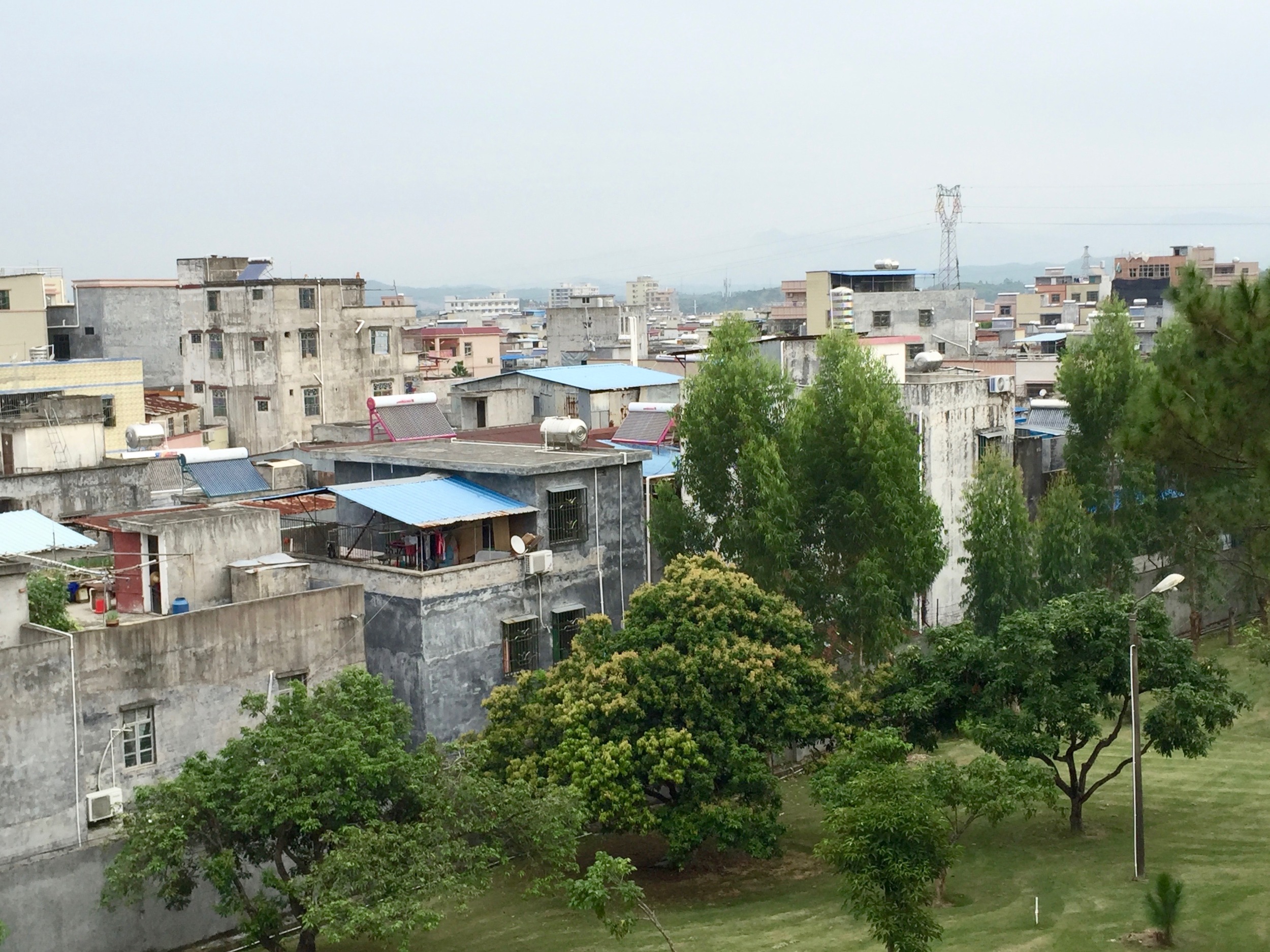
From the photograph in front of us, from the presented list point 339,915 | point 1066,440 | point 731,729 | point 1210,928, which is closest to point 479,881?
point 339,915

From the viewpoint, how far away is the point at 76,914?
23.6 m

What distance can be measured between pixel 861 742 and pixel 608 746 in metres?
4.29

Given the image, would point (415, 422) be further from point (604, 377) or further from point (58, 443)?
point (58, 443)

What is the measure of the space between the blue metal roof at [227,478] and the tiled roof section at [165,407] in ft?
49.9

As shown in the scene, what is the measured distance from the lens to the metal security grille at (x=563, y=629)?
103 feet

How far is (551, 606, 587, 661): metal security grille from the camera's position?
31.5 metres

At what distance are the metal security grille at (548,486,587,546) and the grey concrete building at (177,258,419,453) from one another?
2544cm

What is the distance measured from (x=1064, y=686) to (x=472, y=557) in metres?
12.3

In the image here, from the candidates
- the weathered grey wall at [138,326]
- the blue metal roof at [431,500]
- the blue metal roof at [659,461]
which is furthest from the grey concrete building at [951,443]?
the weathered grey wall at [138,326]

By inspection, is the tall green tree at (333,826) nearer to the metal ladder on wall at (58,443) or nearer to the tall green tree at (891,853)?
the tall green tree at (891,853)

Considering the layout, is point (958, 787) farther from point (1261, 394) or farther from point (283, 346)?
point (283, 346)

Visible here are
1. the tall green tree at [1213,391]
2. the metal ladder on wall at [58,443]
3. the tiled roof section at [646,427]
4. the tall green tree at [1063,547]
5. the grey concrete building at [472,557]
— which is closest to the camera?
the tall green tree at [1213,391]

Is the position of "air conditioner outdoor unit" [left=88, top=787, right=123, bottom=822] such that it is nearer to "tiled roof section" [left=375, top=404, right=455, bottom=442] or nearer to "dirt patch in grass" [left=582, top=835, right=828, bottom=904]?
"dirt patch in grass" [left=582, top=835, right=828, bottom=904]

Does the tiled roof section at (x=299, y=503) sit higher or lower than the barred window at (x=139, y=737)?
higher
